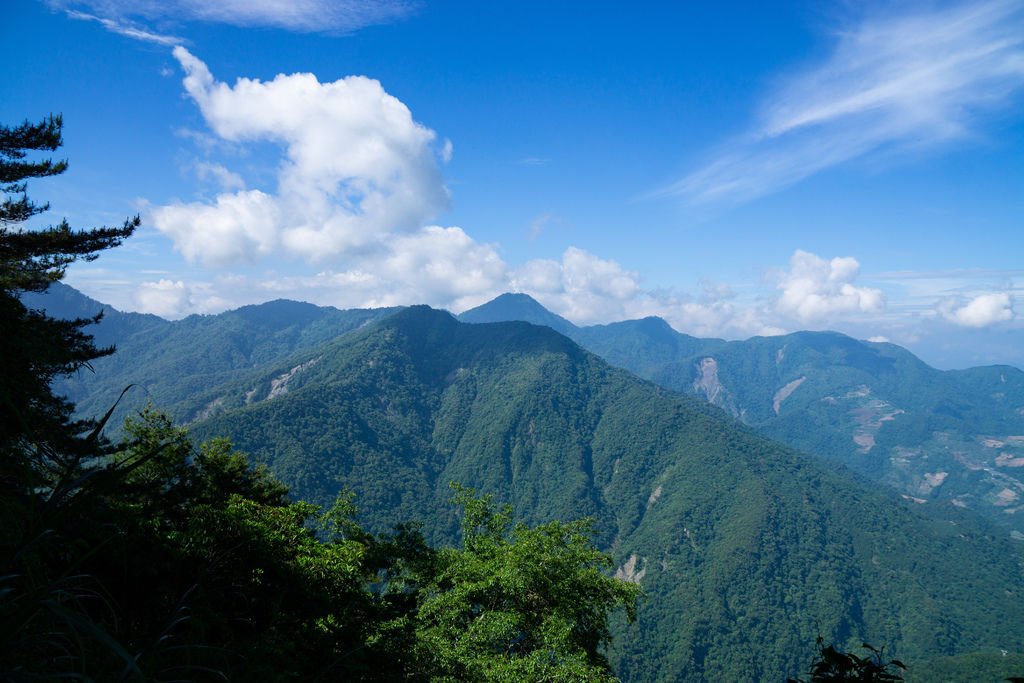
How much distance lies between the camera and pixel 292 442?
166 metres

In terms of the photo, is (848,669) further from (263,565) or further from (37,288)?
(37,288)

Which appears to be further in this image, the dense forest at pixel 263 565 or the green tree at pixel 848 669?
the dense forest at pixel 263 565

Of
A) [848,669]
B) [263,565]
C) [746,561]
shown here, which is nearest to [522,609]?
[263,565]

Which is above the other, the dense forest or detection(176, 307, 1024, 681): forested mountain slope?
the dense forest

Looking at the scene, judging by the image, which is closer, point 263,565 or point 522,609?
point 263,565

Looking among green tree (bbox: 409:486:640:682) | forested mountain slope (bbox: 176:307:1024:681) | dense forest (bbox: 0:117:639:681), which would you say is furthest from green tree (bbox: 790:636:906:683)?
forested mountain slope (bbox: 176:307:1024:681)

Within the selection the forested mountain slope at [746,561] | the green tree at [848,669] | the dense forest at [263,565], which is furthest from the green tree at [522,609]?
the forested mountain slope at [746,561]

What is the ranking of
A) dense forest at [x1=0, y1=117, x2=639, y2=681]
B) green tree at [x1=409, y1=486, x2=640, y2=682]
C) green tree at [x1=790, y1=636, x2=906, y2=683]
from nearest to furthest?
green tree at [x1=790, y1=636, x2=906, y2=683]
dense forest at [x1=0, y1=117, x2=639, y2=681]
green tree at [x1=409, y1=486, x2=640, y2=682]

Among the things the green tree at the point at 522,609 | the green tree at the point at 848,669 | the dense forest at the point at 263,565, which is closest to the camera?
the green tree at the point at 848,669

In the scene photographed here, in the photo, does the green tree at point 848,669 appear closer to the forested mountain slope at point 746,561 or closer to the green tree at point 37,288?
the green tree at point 37,288

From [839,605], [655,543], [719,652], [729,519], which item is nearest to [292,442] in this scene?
[655,543]

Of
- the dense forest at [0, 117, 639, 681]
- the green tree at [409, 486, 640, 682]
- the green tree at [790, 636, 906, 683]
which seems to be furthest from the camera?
the green tree at [409, 486, 640, 682]

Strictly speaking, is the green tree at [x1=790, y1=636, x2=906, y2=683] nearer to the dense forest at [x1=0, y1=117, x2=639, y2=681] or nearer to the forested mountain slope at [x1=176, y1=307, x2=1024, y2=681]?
the dense forest at [x1=0, y1=117, x2=639, y2=681]

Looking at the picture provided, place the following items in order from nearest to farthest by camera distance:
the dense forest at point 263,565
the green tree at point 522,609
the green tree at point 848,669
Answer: the green tree at point 848,669 < the dense forest at point 263,565 < the green tree at point 522,609
